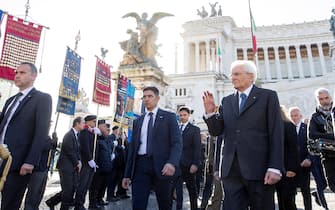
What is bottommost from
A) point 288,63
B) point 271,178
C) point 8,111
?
point 271,178

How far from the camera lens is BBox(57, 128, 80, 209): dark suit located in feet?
20.1

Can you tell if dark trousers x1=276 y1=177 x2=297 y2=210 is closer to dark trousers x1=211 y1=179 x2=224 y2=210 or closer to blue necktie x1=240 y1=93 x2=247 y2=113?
dark trousers x1=211 y1=179 x2=224 y2=210

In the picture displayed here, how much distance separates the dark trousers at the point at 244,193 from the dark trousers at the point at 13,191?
233 cm

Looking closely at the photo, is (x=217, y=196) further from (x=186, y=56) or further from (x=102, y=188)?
(x=186, y=56)

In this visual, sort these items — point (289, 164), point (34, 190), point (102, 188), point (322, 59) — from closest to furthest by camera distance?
point (289, 164) → point (34, 190) → point (102, 188) → point (322, 59)

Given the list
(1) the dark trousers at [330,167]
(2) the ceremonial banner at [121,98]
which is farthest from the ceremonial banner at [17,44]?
(1) the dark trousers at [330,167]

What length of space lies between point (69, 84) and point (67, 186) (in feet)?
11.4

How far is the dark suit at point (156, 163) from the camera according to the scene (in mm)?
4125

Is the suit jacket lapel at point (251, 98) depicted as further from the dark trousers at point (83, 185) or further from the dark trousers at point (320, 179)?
the dark trousers at point (83, 185)

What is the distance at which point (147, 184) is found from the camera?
416cm

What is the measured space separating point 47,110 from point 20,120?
325mm

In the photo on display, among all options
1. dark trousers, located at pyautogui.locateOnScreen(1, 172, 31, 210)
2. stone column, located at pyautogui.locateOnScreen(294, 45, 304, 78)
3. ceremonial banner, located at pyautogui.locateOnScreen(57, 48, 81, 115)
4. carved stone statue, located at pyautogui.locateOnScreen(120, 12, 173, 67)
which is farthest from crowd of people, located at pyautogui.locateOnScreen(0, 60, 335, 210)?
stone column, located at pyautogui.locateOnScreen(294, 45, 304, 78)

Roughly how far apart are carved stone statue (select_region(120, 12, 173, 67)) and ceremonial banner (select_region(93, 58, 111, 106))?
1430mm

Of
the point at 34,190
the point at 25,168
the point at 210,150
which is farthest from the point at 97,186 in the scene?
the point at 25,168
